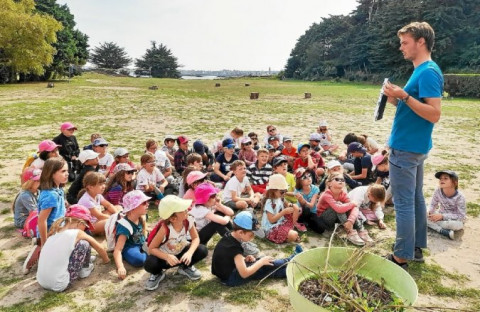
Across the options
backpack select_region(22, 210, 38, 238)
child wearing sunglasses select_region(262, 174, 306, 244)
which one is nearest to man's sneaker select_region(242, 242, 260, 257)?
child wearing sunglasses select_region(262, 174, 306, 244)

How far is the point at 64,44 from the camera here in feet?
145

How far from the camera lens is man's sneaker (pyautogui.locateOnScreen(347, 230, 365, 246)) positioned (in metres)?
4.55

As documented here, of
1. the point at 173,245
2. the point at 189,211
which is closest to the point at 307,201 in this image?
the point at 189,211

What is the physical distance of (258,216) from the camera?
214 inches

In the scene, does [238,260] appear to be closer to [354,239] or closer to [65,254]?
[65,254]

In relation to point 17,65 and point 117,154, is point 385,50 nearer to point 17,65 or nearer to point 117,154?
point 17,65

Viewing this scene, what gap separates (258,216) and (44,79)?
4781 centimetres

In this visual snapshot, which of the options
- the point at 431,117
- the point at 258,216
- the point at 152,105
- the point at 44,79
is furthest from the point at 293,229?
the point at 44,79

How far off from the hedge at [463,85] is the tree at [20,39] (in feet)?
131

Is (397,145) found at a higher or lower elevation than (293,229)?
higher

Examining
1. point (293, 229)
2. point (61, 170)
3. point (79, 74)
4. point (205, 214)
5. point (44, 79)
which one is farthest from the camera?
point (79, 74)

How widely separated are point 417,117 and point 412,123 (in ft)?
0.24

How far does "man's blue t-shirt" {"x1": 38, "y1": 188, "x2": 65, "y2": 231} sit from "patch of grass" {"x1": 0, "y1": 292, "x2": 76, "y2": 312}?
3.04 ft

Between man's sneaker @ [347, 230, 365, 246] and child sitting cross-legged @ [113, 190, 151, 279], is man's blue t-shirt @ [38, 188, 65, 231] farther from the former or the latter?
man's sneaker @ [347, 230, 365, 246]
